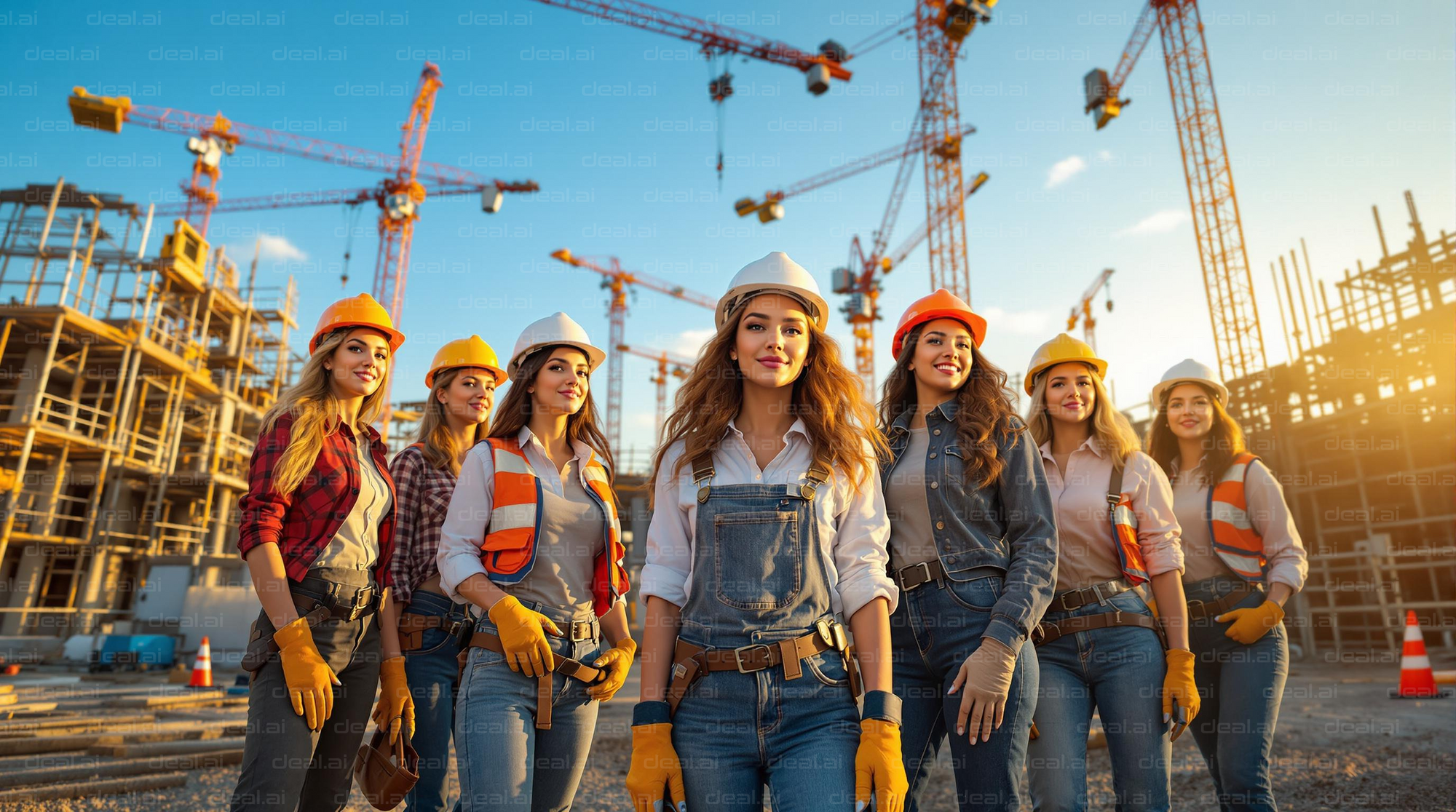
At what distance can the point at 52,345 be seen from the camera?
2034cm

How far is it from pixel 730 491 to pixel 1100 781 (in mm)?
5467

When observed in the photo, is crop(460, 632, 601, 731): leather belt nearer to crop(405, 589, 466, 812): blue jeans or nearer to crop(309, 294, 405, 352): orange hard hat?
crop(405, 589, 466, 812): blue jeans

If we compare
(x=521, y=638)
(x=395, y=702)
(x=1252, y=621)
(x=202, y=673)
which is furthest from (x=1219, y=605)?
(x=202, y=673)

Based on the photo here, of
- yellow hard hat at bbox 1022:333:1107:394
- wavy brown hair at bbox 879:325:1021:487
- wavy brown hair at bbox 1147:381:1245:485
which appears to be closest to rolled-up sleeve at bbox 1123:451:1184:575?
yellow hard hat at bbox 1022:333:1107:394

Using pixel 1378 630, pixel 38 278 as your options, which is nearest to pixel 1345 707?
pixel 1378 630

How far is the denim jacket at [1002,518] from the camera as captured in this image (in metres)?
2.56

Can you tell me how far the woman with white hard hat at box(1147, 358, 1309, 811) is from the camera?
341cm

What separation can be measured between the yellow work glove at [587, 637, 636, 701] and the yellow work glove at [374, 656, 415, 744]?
82cm

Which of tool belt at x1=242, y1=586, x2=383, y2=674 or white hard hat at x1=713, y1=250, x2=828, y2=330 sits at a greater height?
white hard hat at x1=713, y1=250, x2=828, y2=330

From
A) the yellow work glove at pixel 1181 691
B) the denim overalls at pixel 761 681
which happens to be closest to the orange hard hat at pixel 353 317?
the denim overalls at pixel 761 681

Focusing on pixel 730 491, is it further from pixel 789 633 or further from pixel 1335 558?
pixel 1335 558

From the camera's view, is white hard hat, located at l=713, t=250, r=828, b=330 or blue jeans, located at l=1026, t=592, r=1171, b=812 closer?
white hard hat, located at l=713, t=250, r=828, b=330

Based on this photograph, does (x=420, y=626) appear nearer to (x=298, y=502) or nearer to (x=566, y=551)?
(x=298, y=502)

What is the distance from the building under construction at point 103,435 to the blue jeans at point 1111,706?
23.5 meters
